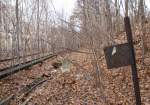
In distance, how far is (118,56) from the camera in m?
4.80

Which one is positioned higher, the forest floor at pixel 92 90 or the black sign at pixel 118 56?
the black sign at pixel 118 56

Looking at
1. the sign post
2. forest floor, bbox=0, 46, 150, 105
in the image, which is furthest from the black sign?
forest floor, bbox=0, 46, 150, 105

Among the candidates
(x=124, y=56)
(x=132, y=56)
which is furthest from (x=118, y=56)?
(x=132, y=56)

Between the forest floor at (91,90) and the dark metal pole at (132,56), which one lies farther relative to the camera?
the forest floor at (91,90)

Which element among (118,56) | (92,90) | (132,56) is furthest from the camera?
(92,90)

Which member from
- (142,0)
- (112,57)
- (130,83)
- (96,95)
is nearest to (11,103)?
(96,95)

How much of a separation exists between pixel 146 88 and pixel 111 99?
117 centimetres

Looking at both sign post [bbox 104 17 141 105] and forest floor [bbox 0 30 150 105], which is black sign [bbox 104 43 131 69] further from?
forest floor [bbox 0 30 150 105]

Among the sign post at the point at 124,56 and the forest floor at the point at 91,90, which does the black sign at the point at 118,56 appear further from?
the forest floor at the point at 91,90

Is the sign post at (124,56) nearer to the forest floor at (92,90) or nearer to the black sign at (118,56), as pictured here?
the black sign at (118,56)

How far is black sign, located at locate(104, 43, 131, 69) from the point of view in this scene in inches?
186

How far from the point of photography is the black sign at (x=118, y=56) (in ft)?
15.5

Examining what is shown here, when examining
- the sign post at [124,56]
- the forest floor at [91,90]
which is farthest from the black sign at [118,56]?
the forest floor at [91,90]

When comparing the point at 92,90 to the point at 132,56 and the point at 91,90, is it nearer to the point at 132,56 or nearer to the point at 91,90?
the point at 91,90
